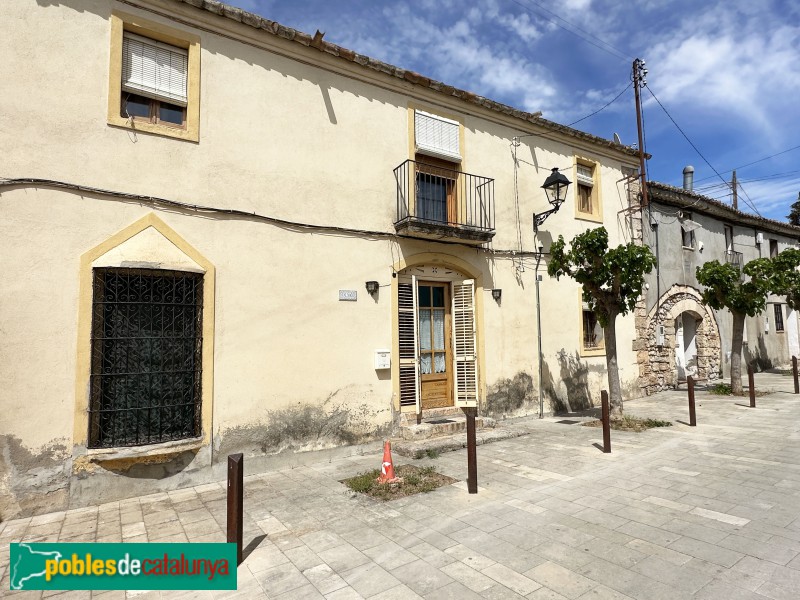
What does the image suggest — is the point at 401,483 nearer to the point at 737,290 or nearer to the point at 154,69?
the point at 154,69

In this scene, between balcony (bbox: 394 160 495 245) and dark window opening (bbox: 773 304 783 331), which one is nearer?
balcony (bbox: 394 160 495 245)

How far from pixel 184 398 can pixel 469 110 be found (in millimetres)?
7019

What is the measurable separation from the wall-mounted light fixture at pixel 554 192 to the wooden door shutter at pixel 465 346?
2.52 m

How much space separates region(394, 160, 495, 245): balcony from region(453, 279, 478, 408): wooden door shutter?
38.6 inches

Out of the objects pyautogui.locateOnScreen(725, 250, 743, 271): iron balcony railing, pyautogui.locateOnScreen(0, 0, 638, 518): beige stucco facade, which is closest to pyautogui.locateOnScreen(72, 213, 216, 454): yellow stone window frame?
pyautogui.locateOnScreen(0, 0, 638, 518): beige stucco facade

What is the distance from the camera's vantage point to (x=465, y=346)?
8.12 metres

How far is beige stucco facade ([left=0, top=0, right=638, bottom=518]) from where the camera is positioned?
472 cm

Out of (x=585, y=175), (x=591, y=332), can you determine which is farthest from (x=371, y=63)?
(x=591, y=332)

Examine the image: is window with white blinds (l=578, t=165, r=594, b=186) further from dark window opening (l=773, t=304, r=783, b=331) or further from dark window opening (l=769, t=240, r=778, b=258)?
dark window opening (l=773, t=304, r=783, b=331)

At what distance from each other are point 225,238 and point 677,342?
13464mm

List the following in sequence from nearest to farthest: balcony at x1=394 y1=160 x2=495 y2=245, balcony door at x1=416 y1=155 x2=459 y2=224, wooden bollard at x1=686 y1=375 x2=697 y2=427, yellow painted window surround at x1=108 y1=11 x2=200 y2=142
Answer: yellow painted window surround at x1=108 y1=11 x2=200 y2=142
balcony at x1=394 y1=160 x2=495 y2=245
wooden bollard at x1=686 y1=375 x2=697 y2=427
balcony door at x1=416 y1=155 x2=459 y2=224

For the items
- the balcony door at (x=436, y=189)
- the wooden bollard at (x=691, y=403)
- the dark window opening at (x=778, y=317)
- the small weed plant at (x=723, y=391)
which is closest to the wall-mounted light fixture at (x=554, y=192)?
the balcony door at (x=436, y=189)

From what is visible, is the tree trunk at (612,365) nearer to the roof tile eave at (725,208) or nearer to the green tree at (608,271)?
the green tree at (608,271)

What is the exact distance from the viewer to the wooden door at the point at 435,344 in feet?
25.9
